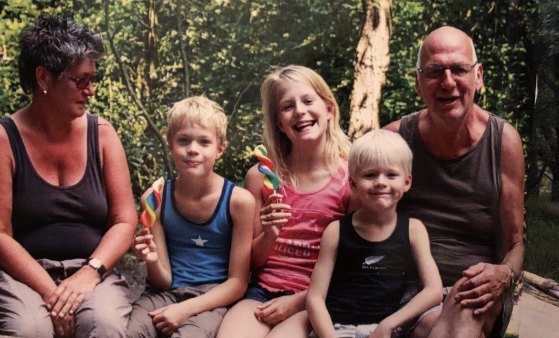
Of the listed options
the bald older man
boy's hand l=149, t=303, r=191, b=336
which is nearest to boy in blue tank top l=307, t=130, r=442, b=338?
the bald older man

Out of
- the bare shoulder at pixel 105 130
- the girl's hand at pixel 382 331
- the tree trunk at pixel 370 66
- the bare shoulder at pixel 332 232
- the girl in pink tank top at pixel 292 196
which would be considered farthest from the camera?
the bare shoulder at pixel 105 130

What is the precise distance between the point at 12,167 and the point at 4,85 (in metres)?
0.40

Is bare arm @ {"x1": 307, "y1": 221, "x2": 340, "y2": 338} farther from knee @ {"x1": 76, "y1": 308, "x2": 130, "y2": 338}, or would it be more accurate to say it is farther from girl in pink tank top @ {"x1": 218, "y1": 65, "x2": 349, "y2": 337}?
knee @ {"x1": 76, "y1": 308, "x2": 130, "y2": 338}

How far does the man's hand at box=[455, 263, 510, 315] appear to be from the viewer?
2.90m

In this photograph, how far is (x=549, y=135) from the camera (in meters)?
3.18

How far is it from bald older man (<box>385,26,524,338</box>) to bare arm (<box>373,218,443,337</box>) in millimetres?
52

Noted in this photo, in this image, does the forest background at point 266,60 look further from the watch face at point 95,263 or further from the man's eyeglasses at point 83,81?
the watch face at point 95,263

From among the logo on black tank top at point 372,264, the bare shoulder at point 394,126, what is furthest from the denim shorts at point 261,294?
the bare shoulder at point 394,126

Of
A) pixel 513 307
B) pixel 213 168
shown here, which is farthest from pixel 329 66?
pixel 513 307

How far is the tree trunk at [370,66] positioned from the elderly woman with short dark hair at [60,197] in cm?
86

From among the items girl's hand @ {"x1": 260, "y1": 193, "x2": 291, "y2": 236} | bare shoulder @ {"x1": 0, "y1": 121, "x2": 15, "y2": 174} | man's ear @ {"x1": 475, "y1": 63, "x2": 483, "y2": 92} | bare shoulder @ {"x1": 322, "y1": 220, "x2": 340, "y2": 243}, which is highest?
man's ear @ {"x1": 475, "y1": 63, "x2": 483, "y2": 92}

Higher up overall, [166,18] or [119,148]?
[166,18]

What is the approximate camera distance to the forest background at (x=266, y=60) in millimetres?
3100

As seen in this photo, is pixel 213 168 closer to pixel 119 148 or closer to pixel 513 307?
pixel 119 148
